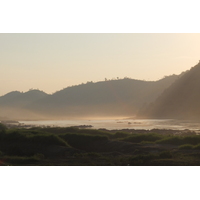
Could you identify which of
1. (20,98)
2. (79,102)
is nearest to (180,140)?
(79,102)

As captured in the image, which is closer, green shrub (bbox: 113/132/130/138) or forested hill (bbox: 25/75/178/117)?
green shrub (bbox: 113/132/130/138)

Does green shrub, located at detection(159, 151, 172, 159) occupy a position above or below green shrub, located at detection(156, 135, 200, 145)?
below

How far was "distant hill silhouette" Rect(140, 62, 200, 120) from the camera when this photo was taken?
46094 mm

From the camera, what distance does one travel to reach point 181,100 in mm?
55531

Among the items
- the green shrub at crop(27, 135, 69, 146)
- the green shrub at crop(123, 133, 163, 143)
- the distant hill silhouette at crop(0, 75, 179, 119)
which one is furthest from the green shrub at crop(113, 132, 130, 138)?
the green shrub at crop(27, 135, 69, 146)

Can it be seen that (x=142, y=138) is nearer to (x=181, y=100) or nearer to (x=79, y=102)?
(x=79, y=102)

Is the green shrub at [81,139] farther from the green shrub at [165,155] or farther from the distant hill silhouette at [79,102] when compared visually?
the green shrub at [165,155]

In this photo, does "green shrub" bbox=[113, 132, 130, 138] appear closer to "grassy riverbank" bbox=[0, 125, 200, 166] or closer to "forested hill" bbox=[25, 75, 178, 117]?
"grassy riverbank" bbox=[0, 125, 200, 166]

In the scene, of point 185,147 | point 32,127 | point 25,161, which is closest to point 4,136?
point 32,127

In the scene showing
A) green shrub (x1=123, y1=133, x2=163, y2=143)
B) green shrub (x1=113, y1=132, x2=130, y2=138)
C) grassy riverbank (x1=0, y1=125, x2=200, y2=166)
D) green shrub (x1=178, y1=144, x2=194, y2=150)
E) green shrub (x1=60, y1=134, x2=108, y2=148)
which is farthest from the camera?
green shrub (x1=113, y1=132, x2=130, y2=138)

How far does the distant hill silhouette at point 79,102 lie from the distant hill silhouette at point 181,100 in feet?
11.6

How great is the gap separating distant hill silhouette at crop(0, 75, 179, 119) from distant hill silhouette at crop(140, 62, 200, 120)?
3.53 m

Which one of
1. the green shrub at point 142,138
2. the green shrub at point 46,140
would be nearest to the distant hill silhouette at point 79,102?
the green shrub at point 142,138

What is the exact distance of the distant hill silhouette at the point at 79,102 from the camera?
3419 centimetres
